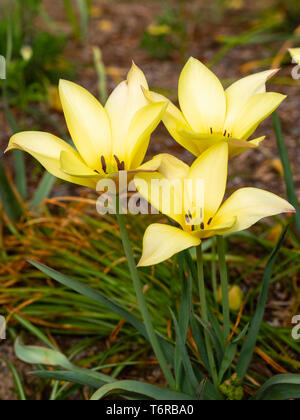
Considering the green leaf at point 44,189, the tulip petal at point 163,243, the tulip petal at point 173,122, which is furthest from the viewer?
the green leaf at point 44,189

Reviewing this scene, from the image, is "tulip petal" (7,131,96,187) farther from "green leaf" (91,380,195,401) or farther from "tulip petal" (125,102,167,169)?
"green leaf" (91,380,195,401)

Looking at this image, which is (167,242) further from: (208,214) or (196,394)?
(196,394)

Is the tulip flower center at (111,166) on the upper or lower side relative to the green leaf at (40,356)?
upper

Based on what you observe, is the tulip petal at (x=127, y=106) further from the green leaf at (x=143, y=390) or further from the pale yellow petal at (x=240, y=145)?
the green leaf at (x=143, y=390)

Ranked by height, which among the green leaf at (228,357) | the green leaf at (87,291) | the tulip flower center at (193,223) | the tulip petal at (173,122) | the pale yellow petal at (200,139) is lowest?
the green leaf at (228,357)

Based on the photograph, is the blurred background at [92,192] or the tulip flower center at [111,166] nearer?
the tulip flower center at [111,166]

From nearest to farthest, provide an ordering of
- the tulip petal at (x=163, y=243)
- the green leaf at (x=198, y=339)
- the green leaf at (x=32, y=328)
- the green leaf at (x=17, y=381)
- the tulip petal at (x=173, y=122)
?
the tulip petal at (x=163, y=243) → the tulip petal at (x=173, y=122) → the green leaf at (x=198, y=339) → the green leaf at (x=17, y=381) → the green leaf at (x=32, y=328)

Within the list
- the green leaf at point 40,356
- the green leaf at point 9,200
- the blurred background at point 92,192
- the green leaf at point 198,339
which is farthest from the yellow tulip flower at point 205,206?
the green leaf at point 9,200
